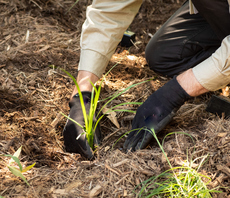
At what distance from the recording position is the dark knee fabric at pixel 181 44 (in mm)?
2004

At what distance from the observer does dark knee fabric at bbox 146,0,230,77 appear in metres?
2.00

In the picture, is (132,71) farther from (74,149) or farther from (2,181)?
(2,181)

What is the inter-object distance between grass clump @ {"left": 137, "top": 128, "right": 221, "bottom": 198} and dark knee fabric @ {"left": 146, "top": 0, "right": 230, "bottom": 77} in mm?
1117

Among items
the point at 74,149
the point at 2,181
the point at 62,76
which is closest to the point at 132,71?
the point at 62,76

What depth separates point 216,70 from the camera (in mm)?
1393

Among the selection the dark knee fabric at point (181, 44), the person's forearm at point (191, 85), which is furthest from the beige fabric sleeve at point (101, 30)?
the person's forearm at point (191, 85)

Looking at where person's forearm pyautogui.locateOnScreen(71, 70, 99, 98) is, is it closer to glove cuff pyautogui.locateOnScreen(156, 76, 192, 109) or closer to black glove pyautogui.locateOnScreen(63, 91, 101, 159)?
black glove pyautogui.locateOnScreen(63, 91, 101, 159)

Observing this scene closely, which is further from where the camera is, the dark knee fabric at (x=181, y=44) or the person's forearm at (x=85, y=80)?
the dark knee fabric at (x=181, y=44)

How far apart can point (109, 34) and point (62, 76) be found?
1.75 ft

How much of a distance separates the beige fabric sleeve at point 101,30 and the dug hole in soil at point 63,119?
0.26 metres

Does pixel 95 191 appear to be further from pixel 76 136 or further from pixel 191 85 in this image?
pixel 191 85

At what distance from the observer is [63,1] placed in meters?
2.71

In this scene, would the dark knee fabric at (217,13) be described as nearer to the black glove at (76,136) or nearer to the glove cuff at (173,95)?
the glove cuff at (173,95)

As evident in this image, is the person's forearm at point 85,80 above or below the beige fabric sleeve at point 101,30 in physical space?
below
